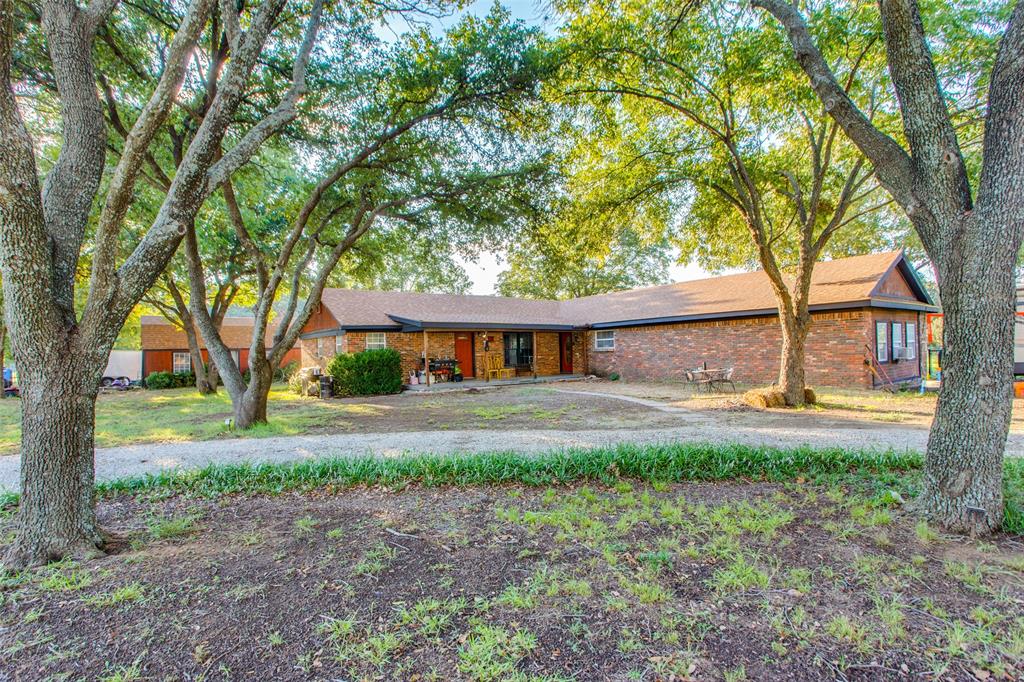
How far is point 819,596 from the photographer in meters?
2.67

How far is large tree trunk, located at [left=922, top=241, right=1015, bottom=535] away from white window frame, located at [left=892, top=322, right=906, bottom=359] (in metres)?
13.6

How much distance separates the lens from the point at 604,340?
65.0 ft

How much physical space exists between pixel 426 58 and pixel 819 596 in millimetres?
8145

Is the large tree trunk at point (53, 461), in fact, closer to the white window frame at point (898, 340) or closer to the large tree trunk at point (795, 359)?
the large tree trunk at point (795, 359)

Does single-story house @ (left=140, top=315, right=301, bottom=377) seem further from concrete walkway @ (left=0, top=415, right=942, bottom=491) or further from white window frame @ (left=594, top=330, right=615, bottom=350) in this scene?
concrete walkway @ (left=0, top=415, right=942, bottom=491)

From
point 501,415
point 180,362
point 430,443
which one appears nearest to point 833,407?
point 501,415

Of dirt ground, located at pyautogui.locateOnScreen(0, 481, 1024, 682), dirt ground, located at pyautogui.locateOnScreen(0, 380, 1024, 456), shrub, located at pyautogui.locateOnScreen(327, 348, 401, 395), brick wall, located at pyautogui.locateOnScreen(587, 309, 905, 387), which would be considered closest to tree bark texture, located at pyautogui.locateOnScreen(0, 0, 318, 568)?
dirt ground, located at pyautogui.locateOnScreen(0, 481, 1024, 682)

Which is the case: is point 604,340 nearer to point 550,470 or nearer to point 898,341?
point 898,341

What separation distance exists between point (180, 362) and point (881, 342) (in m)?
29.9

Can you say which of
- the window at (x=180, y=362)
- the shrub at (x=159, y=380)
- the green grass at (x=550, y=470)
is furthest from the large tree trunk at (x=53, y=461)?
the window at (x=180, y=362)

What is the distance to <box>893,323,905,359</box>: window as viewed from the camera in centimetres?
1441

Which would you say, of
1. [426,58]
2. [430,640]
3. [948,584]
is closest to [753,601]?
[948,584]

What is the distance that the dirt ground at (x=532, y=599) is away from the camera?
216 cm

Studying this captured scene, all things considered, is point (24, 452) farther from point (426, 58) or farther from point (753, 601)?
point (426, 58)
